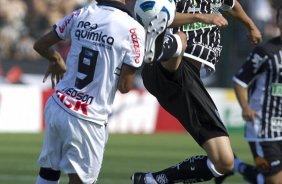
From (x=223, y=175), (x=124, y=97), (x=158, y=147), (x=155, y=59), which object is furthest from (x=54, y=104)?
(x=124, y=97)

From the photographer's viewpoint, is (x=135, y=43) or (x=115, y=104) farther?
(x=115, y=104)

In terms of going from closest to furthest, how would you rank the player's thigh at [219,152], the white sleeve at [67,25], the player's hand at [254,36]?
1. the white sleeve at [67,25]
2. the player's thigh at [219,152]
3. the player's hand at [254,36]

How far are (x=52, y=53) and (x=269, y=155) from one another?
303 cm

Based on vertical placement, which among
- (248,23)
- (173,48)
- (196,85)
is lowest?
(196,85)

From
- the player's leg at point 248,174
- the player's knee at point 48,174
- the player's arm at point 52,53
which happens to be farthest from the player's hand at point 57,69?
the player's leg at point 248,174

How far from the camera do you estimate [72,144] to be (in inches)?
295

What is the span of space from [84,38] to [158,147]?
1041cm

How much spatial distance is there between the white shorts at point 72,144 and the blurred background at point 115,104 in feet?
20.8

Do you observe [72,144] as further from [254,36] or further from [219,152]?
[254,36]

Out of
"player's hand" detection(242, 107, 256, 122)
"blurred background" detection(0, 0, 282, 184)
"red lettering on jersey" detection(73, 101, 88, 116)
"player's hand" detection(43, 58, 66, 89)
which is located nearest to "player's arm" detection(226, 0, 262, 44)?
"player's hand" detection(242, 107, 256, 122)

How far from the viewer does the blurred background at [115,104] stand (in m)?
16.3

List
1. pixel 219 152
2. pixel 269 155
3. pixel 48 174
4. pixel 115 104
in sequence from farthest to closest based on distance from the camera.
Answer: pixel 115 104 < pixel 269 155 < pixel 219 152 < pixel 48 174

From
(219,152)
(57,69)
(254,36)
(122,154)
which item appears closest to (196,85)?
(219,152)

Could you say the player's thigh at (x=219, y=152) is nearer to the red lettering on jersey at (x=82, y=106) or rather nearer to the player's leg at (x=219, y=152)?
the player's leg at (x=219, y=152)
